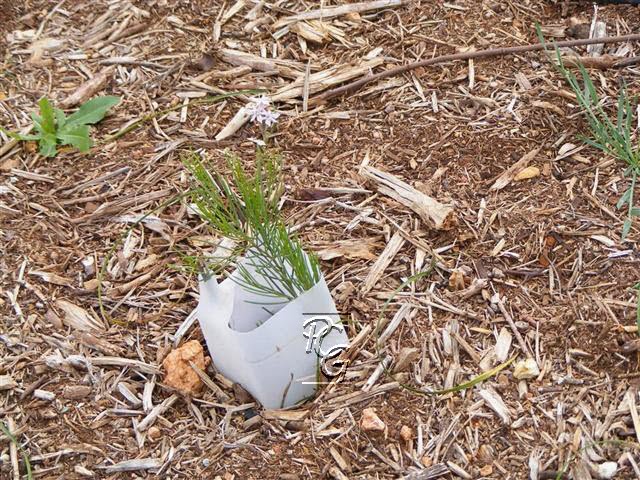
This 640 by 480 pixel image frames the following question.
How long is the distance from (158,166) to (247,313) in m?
0.79

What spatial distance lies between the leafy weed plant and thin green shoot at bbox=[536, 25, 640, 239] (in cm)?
142

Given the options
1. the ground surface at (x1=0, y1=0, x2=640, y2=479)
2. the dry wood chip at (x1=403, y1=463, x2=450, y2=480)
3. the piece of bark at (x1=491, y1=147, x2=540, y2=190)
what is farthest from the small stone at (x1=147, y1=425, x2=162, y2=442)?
the piece of bark at (x1=491, y1=147, x2=540, y2=190)

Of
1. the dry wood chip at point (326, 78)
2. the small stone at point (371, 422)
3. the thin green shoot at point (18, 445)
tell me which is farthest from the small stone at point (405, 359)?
the dry wood chip at point (326, 78)

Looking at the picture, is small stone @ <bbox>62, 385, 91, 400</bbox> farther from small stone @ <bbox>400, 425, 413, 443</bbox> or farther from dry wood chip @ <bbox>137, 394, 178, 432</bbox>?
small stone @ <bbox>400, 425, 413, 443</bbox>

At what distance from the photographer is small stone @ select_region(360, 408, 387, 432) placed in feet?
6.35

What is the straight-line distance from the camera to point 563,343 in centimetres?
205

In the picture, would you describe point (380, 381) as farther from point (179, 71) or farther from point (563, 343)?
point (179, 71)

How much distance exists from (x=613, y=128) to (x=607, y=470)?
3.19 feet

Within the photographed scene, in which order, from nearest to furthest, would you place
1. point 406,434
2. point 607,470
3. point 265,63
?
point 607,470, point 406,434, point 265,63

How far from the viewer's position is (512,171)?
8.02ft

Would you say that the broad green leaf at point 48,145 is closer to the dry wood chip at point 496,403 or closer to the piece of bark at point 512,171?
the piece of bark at point 512,171

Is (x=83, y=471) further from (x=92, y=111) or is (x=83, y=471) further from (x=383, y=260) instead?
(x=92, y=111)

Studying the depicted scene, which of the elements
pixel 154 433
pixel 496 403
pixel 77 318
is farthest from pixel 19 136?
pixel 496 403

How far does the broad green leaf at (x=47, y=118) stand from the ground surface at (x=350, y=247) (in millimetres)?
96
